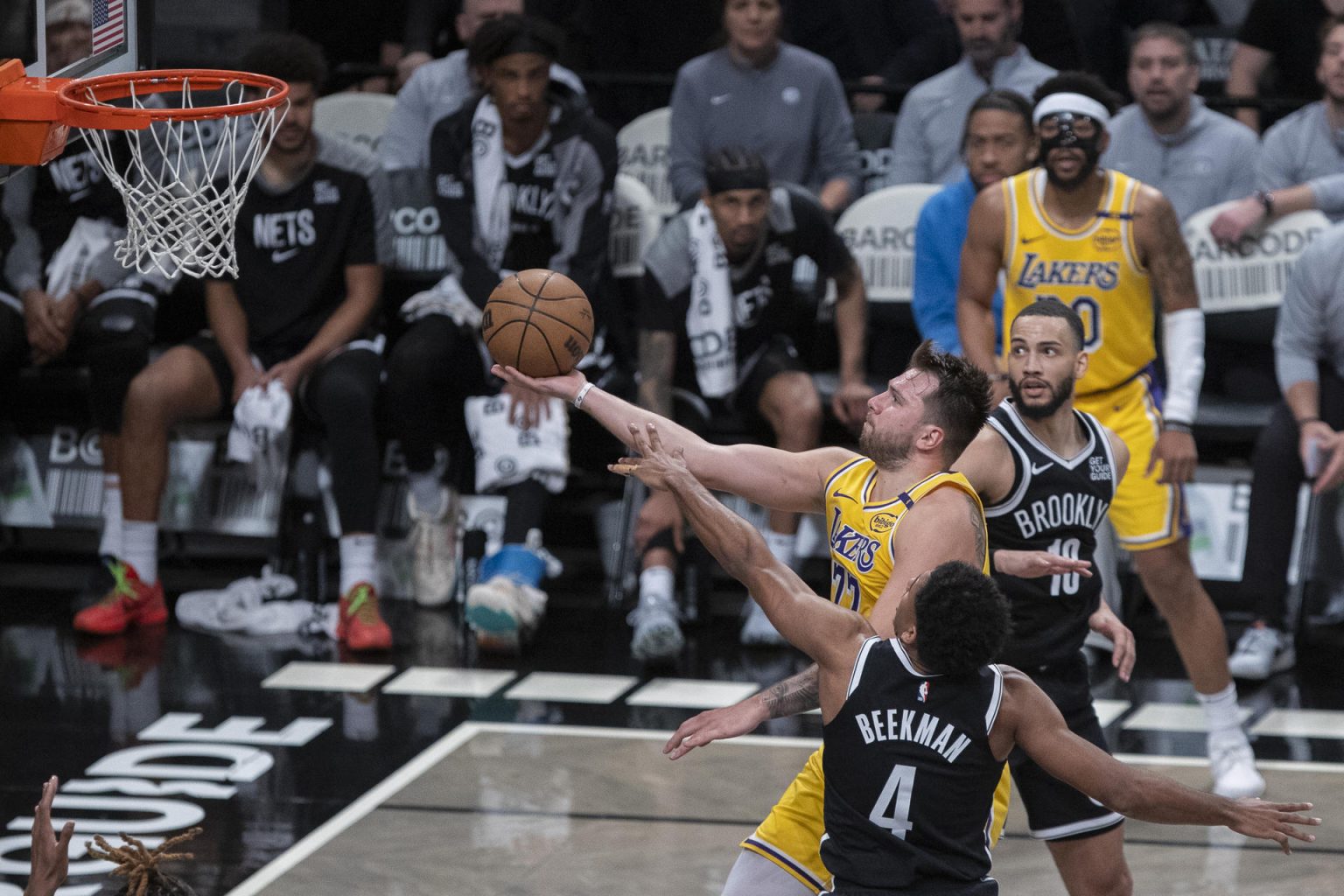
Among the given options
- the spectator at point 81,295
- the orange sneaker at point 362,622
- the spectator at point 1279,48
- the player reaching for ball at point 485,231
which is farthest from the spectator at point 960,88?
the spectator at point 81,295

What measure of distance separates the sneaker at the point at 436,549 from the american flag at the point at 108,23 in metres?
2.89

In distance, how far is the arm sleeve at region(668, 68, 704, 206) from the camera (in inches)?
341

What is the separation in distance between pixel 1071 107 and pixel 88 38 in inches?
122

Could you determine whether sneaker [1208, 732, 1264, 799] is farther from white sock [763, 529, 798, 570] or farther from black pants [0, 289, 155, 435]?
black pants [0, 289, 155, 435]

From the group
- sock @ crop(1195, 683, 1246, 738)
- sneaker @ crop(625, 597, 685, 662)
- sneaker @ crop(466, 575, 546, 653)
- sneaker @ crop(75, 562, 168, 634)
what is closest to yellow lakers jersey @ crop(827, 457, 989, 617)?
sock @ crop(1195, 683, 1246, 738)

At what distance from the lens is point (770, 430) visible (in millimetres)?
8188

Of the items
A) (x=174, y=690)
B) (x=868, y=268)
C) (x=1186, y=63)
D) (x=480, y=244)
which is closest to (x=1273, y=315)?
(x=1186, y=63)

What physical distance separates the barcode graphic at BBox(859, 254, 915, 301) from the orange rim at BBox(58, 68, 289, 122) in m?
Result: 3.26

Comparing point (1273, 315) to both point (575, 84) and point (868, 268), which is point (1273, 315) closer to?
point (868, 268)

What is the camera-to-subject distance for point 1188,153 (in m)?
8.22

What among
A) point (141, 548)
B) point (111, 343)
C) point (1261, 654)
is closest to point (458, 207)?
point (111, 343)

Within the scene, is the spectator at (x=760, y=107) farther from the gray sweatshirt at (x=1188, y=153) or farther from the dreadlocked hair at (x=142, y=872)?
the dreadlocked hair at (x=142, y=872)

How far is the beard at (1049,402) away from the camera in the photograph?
5016mm

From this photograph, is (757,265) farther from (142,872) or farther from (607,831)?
(142,872)
